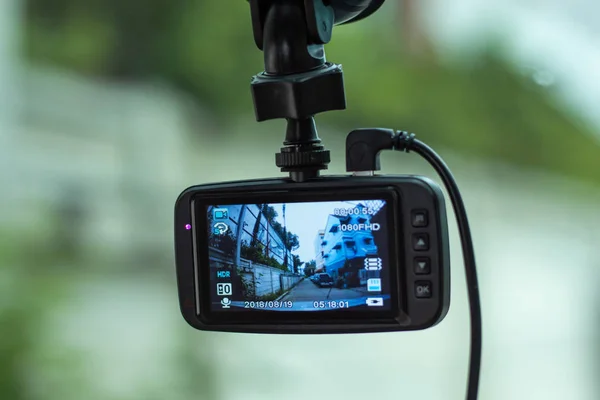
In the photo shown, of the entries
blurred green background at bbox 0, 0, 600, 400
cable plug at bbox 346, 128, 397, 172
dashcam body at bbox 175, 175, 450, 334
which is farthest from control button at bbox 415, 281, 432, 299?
blurred green background at bbox 0, 0, 600, 400

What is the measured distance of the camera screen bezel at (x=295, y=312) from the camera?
2.39 ft

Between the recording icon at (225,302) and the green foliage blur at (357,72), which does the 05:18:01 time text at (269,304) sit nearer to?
the recording icon at (225,302)

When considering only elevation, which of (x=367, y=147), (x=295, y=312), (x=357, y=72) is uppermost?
(x=357, y=72)

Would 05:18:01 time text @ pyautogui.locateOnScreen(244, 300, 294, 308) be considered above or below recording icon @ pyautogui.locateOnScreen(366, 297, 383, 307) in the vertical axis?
above

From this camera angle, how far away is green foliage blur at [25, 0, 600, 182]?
1.15 m

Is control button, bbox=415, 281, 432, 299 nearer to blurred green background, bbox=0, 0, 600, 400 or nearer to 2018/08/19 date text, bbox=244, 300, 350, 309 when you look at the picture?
2018/08/19 date text, bbox=244, 300, 350, 309

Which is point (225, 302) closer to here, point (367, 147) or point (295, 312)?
point (295, 312)

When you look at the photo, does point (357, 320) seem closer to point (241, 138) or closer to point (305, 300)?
point (305, 300)

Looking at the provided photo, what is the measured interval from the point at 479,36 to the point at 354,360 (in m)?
0.58

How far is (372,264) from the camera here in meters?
0.74

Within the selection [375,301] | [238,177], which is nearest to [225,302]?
[375,301]

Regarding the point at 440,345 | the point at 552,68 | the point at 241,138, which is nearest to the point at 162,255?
the point at 241,138

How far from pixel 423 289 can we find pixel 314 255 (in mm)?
122

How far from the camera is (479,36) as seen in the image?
1.17 m
